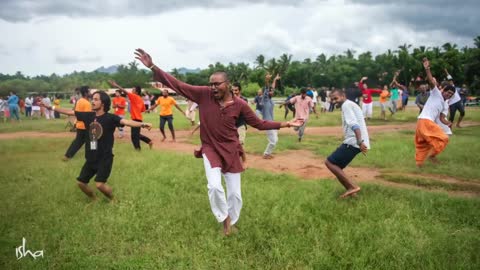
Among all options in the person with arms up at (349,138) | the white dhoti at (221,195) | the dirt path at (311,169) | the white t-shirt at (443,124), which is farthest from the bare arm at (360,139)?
the white t-shirt at (443,124)

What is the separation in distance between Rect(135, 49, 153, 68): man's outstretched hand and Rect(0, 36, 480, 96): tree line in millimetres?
45435

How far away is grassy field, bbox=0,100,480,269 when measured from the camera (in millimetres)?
4328

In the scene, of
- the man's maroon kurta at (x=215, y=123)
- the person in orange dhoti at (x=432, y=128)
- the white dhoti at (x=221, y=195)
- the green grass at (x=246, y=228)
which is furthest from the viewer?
the person in orange dhoti at (x=432, y=128)

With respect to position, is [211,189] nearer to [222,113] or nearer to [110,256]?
[222,113]

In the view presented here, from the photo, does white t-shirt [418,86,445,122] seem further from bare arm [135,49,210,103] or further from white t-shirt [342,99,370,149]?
bare arm [135,49,210,103]

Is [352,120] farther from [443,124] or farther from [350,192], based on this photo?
[443,124]

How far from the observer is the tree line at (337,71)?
5379 cm

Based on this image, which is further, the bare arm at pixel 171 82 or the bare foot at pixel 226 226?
the bare foot at pixel 226 226

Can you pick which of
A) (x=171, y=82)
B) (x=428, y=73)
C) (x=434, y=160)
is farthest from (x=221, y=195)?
(x=434, y=160)

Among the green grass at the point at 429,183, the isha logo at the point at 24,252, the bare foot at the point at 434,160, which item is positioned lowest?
the isha logo at the point at 24,252

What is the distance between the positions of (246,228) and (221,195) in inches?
26.3

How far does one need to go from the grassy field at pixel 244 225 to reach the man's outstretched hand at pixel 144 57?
7.04 feet

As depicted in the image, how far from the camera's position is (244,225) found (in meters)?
5.32

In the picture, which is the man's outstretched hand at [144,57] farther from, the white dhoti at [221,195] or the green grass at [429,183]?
the green grass at [429,183]
